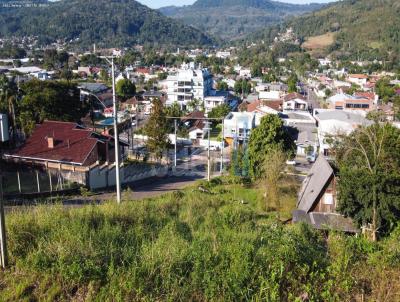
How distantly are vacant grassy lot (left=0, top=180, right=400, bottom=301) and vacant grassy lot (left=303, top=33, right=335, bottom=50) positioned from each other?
114375mm

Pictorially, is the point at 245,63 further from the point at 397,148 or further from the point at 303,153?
the point at 397,148

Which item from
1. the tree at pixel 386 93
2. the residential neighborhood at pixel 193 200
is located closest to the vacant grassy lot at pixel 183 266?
the residential neighborhood at pixel 193 200

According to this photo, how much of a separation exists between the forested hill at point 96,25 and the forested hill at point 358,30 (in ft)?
187

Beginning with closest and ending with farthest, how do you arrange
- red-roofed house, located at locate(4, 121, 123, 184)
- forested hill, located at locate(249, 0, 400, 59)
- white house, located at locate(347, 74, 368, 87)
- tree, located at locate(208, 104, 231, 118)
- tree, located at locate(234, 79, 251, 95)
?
red-roofed house, located at locate(4, 121, 123, 184) < tree, located at locate(208, 104, 231, 118) < tree, located at locate(234, 79, 251, 95) < white house, located at locate(347, 74, 368, 87) < forested hill, located at locate(249, 0, 400, 59)

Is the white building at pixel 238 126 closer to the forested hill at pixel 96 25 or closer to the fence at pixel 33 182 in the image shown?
the fence at pixel 33 182

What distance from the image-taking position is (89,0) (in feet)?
614

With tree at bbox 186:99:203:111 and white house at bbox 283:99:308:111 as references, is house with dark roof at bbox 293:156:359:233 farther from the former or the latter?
tree at bbox 186:99:203:111

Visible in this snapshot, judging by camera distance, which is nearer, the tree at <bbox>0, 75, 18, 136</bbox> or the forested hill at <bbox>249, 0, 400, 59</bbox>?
the tree at <bbox>0, 75, 18, 136</bbox>

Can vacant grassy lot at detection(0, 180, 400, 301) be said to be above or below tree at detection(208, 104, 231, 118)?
above

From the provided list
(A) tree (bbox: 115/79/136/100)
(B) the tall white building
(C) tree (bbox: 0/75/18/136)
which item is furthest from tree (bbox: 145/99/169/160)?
(A) tree (bbox: 115/79/136/100)

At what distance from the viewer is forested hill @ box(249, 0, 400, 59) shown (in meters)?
92.1

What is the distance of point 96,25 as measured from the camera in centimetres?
15512

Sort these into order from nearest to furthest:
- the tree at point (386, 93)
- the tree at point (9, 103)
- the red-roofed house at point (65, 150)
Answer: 1. the red-roofed house at point (65, 150)
2. the tree at point (9, 103)
3. the tree at point (386, 93)

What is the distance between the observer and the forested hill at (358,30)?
92125 millimetres
